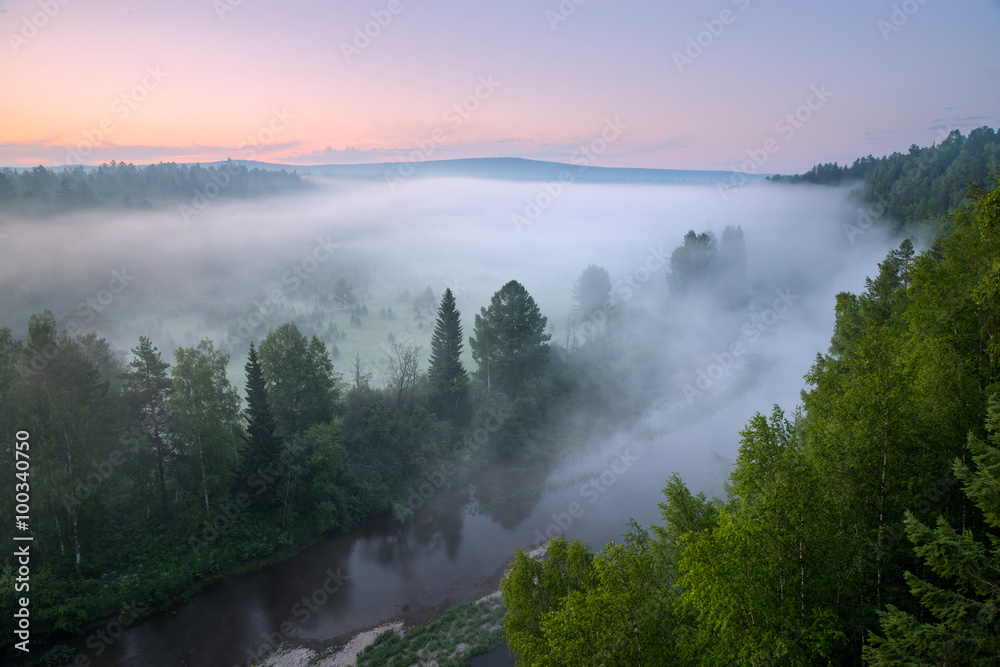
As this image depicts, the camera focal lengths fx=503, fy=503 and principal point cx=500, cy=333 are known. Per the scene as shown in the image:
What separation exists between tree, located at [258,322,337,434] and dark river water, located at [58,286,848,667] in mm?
9244

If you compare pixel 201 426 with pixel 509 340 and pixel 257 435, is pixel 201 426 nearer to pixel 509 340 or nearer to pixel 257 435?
pixel 257 435

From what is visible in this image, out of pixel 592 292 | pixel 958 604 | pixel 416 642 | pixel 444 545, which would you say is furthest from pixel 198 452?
pixel 592 292

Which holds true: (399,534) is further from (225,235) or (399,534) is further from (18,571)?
(225,235)

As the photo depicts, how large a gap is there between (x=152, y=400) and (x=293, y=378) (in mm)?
9079

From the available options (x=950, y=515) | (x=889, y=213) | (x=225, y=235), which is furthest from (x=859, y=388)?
(x=225, y=235)

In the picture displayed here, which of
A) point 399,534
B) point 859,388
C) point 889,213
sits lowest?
point 399,534

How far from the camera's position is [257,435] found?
33.0 m

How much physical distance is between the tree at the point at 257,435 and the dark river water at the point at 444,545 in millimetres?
6058

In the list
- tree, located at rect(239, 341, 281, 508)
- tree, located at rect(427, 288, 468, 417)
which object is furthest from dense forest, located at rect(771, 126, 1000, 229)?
tree, located at rect(239, 341, 281, 508)

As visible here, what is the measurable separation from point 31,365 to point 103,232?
67.5 metres

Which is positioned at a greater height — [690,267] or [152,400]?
[690,267]

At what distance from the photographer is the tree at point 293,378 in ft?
122

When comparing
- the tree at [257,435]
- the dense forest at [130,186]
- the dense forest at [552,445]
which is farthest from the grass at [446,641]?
the dense forest at [130,186]

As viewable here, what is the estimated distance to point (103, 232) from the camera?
259 feet
